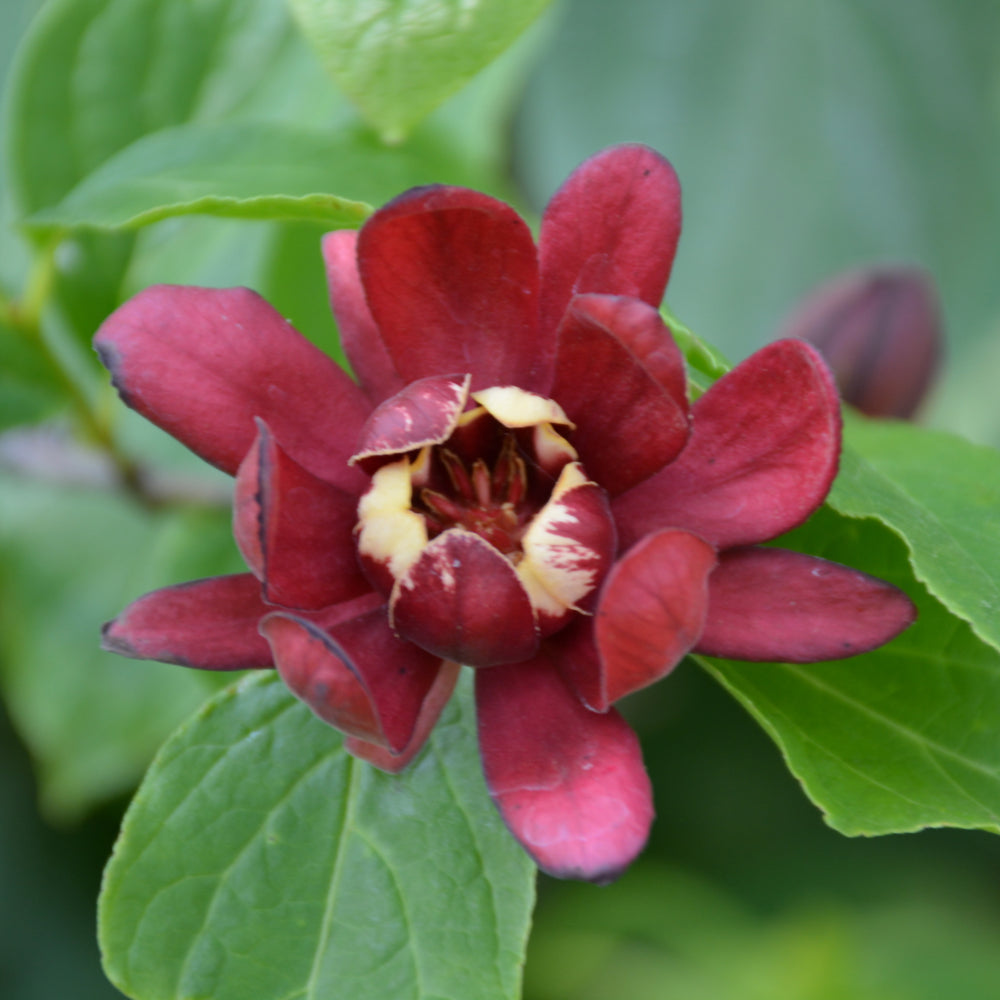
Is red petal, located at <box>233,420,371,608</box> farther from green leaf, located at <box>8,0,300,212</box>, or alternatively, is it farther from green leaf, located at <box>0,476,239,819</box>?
green leaf, located at <box>0,476,239,819</box>

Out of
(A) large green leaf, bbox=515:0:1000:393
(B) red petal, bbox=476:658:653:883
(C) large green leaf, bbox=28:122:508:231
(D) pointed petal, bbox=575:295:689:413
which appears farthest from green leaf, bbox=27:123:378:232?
(A) large green leaf, bbox=515:0:1000:393

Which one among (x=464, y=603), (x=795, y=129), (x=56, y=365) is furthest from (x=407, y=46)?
(x=795, y=129)

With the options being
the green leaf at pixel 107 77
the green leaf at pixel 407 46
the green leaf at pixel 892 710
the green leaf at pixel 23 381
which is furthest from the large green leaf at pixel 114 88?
the green leaf at pixel 892 710

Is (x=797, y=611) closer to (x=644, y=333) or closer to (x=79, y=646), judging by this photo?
(x=644, y=333)

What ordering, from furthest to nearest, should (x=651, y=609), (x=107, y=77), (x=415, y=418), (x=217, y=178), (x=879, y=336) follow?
(x=879, y=336), (x=107, y=77), (x=217, y=178), (x=415, y=418), (x=651, y=609)

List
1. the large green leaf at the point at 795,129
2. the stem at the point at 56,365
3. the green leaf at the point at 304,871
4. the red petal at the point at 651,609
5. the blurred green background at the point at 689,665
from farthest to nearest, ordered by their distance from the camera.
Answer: the large green leaf at the point at 795,129, the blurred green background at the point at 689,665, the stem at the point at 56,365, the green leaf at the point at 304,871, the red petal at the point at 651,609

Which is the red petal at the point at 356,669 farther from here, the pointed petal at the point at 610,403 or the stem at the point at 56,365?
the stem at the point at 56,365

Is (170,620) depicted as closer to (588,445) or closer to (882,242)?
(588,445)
